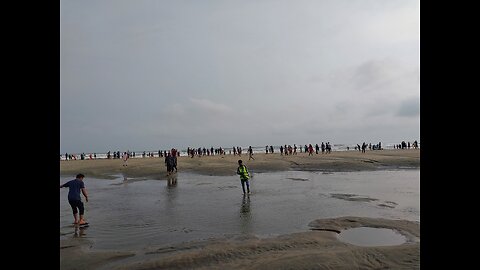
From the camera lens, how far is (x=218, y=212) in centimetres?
1322

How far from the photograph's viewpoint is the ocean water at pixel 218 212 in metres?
10.00

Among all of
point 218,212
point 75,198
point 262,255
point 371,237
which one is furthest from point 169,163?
point 262,255

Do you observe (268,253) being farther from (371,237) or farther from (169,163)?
(169,163)

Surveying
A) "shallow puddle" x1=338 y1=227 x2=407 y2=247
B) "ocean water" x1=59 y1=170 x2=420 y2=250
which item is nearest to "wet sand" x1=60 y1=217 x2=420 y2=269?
"shallow puddle" x1=338 y1=227 x2=407 y2=247

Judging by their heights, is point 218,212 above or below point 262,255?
below

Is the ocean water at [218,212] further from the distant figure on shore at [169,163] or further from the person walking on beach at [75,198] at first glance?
the distant figure on shore at [169,163]

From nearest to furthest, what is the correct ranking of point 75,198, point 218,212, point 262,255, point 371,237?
point 262,255, point 371,237, point 75,198, point 218,212

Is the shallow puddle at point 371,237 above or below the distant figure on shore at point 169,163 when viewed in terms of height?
below

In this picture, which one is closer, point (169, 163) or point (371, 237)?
point (371, 237)

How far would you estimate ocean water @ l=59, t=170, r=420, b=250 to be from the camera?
9998 millimetres

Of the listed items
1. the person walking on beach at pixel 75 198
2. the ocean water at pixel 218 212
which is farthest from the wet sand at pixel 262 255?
the person walking on beach at pixel 75 198
